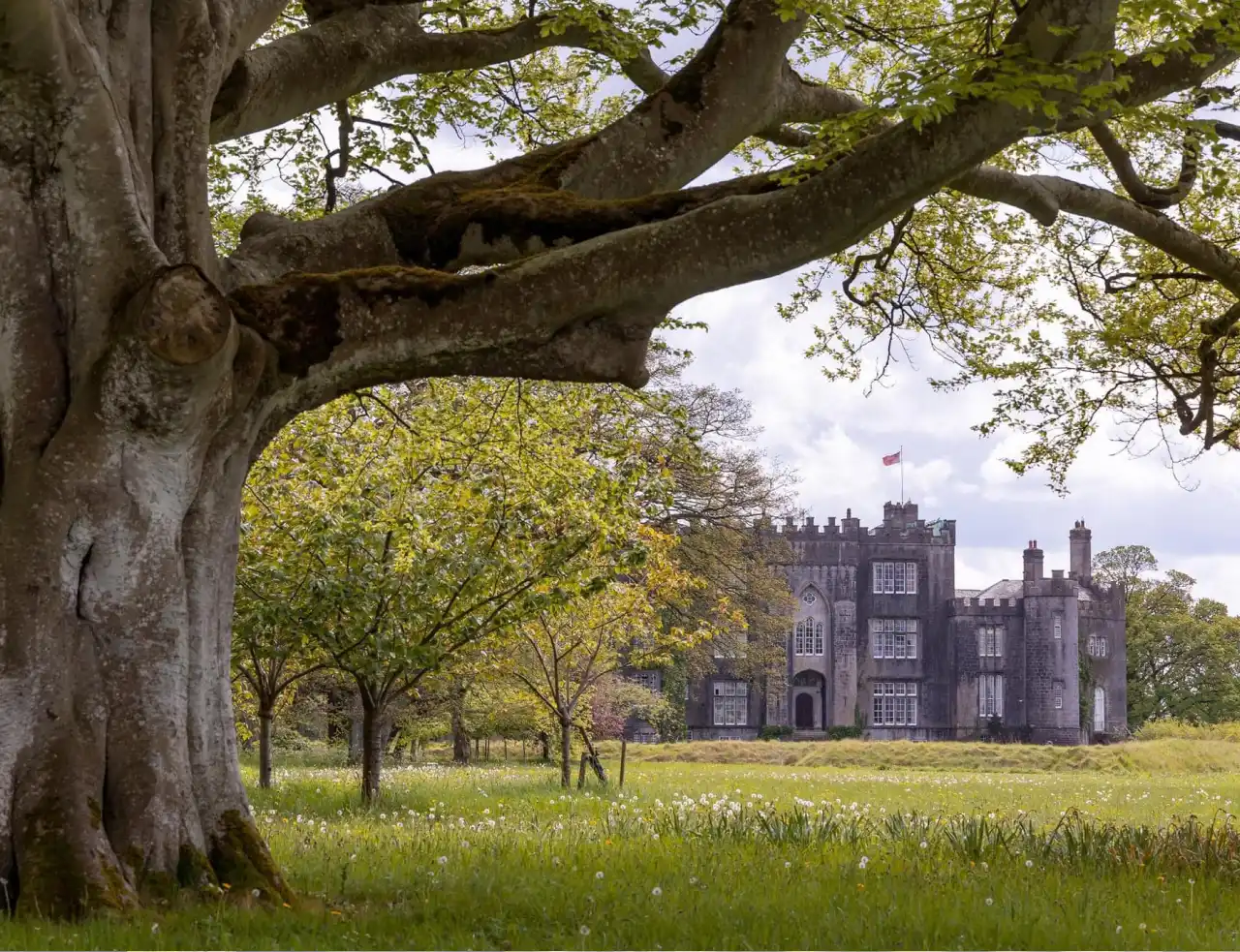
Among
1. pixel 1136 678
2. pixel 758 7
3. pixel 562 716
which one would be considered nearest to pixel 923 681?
pixel 1136 678

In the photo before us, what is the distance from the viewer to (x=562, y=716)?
20.0m

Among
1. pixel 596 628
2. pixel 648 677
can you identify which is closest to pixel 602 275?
pixel 596 628

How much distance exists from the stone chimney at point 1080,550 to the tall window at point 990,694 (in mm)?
9487

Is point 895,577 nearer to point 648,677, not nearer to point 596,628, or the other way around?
point 648,677

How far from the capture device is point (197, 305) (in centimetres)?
635

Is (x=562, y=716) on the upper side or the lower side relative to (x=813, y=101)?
lower

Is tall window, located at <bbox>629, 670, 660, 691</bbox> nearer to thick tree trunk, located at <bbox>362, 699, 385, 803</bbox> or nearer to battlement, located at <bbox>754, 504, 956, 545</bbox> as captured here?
battlement, located at <bbox>754, 504, 956, 545</bbox>

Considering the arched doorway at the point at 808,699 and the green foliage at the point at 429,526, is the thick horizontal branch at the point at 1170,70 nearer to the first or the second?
the green foliage at the point at 429,526

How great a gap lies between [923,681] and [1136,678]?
58.4ft

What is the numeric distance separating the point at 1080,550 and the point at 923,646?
517 inches

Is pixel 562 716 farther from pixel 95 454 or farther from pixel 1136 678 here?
pixel 1136 678

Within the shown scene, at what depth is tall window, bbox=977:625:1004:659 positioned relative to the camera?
7138cm

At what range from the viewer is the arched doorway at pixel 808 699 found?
71.1m

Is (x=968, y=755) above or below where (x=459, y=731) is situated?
below
